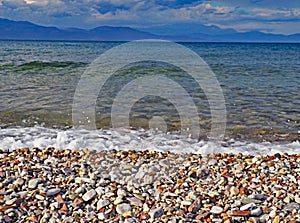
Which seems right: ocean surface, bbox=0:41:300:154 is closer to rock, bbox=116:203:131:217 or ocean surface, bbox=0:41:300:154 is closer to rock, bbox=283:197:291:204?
rock, bbox=283:197:291:204

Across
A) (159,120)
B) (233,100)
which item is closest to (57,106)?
(159,120)

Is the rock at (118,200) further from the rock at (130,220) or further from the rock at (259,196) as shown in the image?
the rock at (259,196)

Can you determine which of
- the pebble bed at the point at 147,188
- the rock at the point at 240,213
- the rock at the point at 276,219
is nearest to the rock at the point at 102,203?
the pebble bed at the point at 147,188

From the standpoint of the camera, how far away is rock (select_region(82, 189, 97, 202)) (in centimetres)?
405

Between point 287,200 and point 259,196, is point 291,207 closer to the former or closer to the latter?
point 287,200

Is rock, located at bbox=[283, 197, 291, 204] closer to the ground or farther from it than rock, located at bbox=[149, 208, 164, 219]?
farther from it

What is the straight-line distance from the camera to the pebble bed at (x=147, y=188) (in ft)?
12.3

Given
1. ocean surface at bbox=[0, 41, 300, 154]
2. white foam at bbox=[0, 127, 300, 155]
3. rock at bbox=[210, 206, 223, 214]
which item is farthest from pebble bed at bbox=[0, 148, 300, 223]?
ocean surface at bbox=[0, 41, 300, 154]

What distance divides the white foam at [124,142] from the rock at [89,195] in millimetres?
2090

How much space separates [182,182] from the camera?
448cm

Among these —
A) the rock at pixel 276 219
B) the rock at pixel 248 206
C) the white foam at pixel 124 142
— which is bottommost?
the white foam at pixel 124 142

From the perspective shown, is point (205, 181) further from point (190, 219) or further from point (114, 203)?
point (114, 203)

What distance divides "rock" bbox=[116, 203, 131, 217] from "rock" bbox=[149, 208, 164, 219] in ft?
0.78

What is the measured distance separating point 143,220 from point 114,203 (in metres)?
0.43
